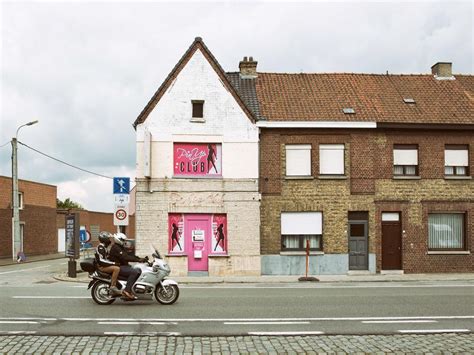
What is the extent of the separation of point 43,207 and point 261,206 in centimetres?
2953

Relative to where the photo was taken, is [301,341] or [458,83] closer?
[301,341]

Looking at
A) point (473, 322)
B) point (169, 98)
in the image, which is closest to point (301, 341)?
point (473, 322)

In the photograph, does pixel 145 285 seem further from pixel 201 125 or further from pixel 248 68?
pixel 248 68

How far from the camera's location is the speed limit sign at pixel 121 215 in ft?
71.2

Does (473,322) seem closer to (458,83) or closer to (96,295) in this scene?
(96,295)

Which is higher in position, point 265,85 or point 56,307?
point 265,85

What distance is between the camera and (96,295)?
13.3 m

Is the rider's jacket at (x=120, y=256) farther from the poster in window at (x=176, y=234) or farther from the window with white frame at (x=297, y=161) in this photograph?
the window with white frame at (x=297, y=161)

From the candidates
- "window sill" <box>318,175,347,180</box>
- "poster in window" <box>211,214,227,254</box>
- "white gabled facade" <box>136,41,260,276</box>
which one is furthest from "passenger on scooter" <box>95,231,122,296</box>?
"window sill" <box>318,175,347,180</box>

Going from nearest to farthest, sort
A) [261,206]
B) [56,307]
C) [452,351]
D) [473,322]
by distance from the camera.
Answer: [452,351]
[473,322]
[56,307]
[261,206]

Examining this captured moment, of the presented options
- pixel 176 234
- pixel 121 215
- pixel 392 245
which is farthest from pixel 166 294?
pixel 392 245

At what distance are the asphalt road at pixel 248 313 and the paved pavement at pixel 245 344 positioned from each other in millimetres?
546

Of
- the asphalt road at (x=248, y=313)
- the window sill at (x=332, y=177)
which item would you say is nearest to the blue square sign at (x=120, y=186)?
the asphalt road at (x=248, y=313)

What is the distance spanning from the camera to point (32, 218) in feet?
150
